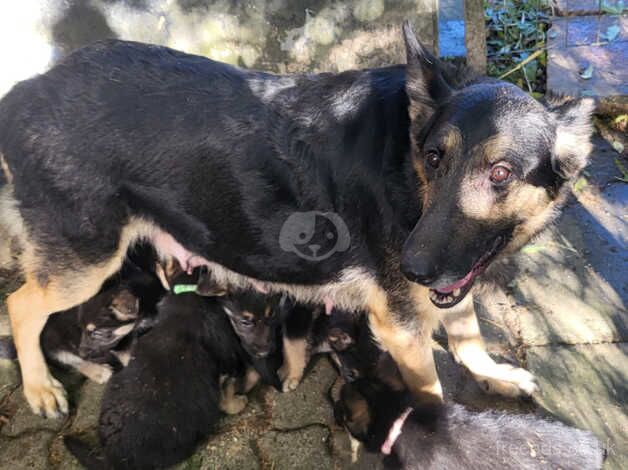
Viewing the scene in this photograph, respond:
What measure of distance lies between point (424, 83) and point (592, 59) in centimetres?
382

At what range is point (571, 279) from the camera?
3.93m

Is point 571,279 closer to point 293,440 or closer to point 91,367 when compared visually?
point 293,440

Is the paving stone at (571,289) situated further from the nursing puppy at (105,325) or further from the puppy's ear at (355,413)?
the nursing puppy at (105,325)

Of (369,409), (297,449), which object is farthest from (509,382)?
(297,449)

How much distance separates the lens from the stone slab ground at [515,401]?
10.4 ft

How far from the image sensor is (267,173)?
116 inches

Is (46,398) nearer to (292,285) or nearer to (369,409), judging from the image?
(292,285)

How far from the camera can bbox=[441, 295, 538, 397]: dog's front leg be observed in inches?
130

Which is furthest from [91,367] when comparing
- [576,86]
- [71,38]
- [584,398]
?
[576,86]

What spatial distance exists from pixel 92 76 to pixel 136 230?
2.77 feet

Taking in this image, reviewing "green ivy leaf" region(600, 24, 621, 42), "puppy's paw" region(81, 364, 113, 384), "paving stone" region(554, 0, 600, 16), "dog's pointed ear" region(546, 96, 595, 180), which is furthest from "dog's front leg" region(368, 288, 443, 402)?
"paving stone" region(554, 0, 600, 16)

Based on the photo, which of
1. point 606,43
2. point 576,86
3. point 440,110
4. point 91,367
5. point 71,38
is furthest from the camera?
point 606,43

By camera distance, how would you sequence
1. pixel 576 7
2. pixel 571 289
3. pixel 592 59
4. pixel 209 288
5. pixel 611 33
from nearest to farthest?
pixel 209 288 < pixel 571 289 < pixel 592 59 < pixel 611 33 < pixel 576 7

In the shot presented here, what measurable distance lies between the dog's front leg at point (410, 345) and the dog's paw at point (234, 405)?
91 centimetres
